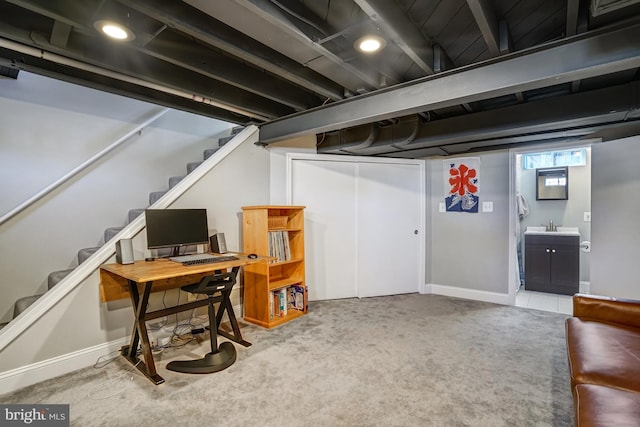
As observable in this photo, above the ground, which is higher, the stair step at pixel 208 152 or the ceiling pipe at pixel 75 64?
the ceiling pipe at pixel 75 64

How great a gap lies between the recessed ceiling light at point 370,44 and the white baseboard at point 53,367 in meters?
2.94

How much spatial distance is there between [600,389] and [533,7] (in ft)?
6.38

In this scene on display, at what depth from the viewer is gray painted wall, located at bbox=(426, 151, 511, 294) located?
4.07m

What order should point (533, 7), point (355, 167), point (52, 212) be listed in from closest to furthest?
point (533, 7) → point (52, 212) → point (355, 167)

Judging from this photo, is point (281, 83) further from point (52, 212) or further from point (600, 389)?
point (600, 389)

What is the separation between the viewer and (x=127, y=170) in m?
3.45

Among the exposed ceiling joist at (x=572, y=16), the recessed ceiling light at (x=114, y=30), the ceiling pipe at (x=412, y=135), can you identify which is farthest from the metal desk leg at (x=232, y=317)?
the exposed ceiling joist at (x=572, y=16)

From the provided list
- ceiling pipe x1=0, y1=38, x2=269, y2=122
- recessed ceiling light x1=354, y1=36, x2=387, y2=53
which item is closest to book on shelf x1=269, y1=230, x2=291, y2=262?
ceiling pipe x1=0, y1=38, x2=269, y2=122

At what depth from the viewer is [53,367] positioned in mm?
2287

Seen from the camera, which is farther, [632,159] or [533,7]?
[632,159]

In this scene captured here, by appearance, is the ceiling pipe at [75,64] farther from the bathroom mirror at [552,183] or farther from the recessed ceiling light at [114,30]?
the bathroom mirror at [552,183]

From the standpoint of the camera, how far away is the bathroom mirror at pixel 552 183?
4656 mm

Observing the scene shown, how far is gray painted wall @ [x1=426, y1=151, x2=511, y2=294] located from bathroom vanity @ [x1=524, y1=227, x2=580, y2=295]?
972 mm

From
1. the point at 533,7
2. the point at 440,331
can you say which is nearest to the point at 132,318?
the point at 440,331
